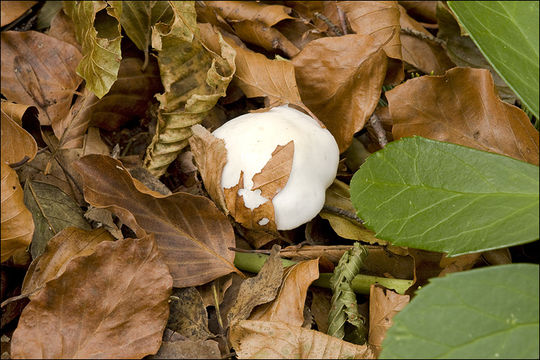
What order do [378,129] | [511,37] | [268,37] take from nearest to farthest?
[511,37]
[378,129]
[268,37]

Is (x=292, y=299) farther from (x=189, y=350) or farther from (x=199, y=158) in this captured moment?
(x=199, y=158)

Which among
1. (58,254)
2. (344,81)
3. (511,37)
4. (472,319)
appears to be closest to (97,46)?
(58,254)

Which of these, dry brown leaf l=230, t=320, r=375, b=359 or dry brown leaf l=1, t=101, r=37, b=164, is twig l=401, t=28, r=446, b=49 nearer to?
dry brown leaf l=230, t=320, r=375, b=359

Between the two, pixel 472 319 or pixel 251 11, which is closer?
pixel 472 319

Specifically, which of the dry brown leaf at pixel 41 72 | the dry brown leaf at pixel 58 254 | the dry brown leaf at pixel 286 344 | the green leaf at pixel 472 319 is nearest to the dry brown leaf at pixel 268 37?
the dry brown leaf at pixel 41 72

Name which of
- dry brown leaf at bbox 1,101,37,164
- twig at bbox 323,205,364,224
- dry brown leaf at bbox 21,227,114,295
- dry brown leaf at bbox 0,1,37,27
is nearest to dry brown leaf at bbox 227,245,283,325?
twig at bbox 323,205,364,224

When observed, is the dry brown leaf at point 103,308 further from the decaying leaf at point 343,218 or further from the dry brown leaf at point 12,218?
the decaying leaf at point 343,218
